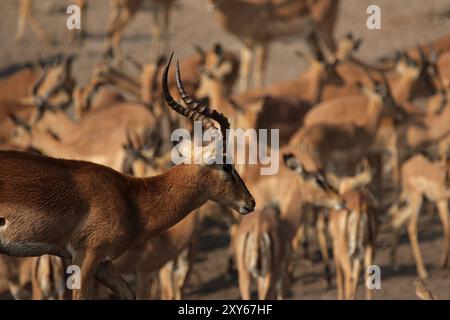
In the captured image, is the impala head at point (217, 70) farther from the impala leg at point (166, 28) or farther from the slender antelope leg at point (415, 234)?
the impala leg at point (166, 28)

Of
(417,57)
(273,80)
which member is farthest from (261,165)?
(273,80)

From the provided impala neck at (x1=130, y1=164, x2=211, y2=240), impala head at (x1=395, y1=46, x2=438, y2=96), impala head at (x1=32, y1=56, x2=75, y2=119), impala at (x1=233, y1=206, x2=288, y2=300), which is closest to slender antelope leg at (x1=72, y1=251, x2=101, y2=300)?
impala neck at (x1=130, y1=164, x2=211, y2=240)

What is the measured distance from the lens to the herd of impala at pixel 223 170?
636cm

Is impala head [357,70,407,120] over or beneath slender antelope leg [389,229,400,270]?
over

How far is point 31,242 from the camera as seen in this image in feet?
20.3

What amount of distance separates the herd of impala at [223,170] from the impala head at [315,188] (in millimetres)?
10

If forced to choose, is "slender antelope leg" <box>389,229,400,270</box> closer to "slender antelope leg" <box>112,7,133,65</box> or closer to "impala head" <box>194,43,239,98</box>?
"impala head" <box>194,43,239,98</box>

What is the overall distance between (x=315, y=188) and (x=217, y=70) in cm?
453

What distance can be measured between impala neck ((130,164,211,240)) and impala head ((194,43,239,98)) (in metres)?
6.34

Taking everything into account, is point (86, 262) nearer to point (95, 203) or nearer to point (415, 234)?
point (95, 203)

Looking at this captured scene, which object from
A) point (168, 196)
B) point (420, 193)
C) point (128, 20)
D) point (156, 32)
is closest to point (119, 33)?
point (128, 20)

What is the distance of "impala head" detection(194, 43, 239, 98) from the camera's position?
13.1 meters

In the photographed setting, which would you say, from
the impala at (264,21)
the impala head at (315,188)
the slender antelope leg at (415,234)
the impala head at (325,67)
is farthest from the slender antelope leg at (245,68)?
the impala head at (315,188)

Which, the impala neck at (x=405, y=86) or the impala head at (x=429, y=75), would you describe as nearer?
the impala head at (x=429, y=75)
